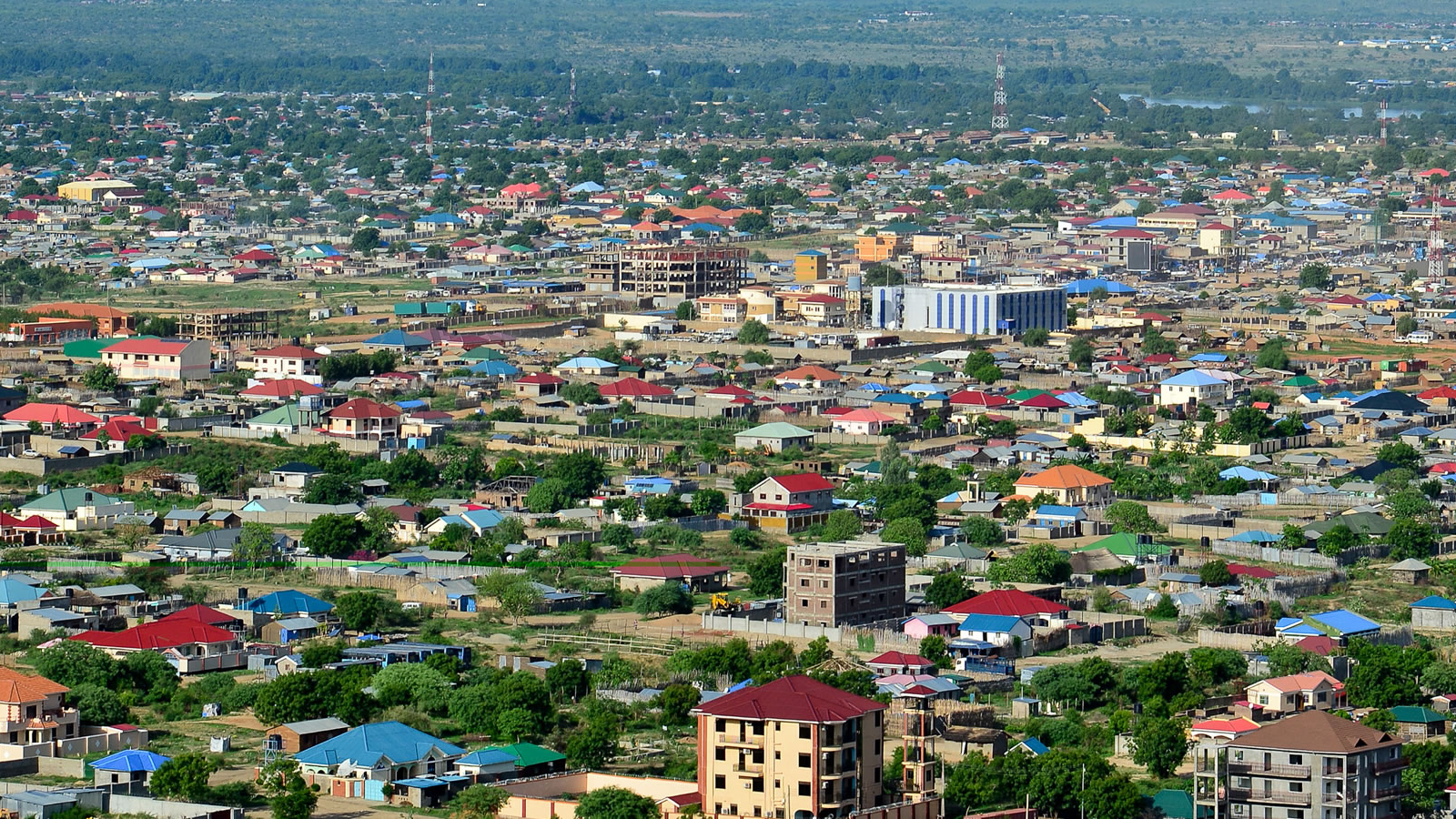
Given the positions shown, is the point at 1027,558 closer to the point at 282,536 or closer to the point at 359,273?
the point at 282,536

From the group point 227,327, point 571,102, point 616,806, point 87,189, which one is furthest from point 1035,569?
point 571,102

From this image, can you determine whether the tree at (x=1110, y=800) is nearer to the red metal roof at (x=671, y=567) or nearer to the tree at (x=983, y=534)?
the red metal roof at (x=671, y=567)

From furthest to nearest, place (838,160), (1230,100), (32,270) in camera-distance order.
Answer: (1230,100) < (838,160) < (32,270)

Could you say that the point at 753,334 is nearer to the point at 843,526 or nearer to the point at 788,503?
the point at 788,503

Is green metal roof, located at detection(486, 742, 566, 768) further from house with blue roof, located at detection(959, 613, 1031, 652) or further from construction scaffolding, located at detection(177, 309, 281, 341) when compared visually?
construction scaffolding, located at detection(177, 309, 281, 341)

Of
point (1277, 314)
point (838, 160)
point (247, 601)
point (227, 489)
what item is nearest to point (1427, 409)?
point (1277, 314)

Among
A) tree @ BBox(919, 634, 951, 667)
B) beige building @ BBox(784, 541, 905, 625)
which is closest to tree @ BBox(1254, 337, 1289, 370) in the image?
beige building @ BBox(784, 541, 905, 625)
